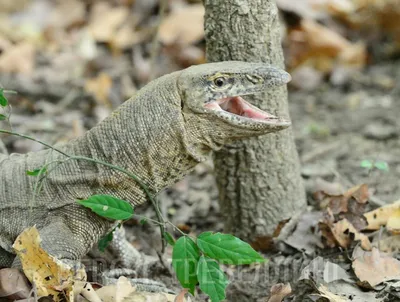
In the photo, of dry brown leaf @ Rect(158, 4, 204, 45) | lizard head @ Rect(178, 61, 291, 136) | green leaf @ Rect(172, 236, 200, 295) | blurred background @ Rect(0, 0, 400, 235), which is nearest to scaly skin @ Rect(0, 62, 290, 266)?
lizard head @ Rect(178, 61, 291, 136)

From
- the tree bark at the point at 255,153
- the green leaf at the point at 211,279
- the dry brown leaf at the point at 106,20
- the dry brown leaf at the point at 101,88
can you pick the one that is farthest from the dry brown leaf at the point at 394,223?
the dry brown leaf at the point at 106,20

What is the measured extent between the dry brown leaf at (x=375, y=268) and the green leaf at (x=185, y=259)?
1.01 m

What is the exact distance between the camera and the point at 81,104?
281 inches

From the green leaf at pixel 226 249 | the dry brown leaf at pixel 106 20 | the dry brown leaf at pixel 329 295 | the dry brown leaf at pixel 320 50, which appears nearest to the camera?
the green leaf at pixel 226 249

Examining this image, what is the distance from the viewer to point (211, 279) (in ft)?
10.7

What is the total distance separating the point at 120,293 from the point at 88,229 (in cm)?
52

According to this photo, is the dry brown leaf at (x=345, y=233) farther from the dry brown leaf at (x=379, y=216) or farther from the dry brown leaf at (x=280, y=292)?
the dry brown leaf at (x=280, y=292)

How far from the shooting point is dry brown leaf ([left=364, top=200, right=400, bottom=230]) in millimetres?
4320

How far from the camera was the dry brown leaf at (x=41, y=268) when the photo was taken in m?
3.33

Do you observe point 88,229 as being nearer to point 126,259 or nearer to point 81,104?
point 126,259

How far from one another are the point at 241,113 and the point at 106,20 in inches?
214

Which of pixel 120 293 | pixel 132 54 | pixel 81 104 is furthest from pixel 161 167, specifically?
pixel 132 54

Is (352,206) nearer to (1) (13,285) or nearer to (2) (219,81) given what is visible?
(2) (219,81)

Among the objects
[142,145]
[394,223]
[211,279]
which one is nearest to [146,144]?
[142,145]
